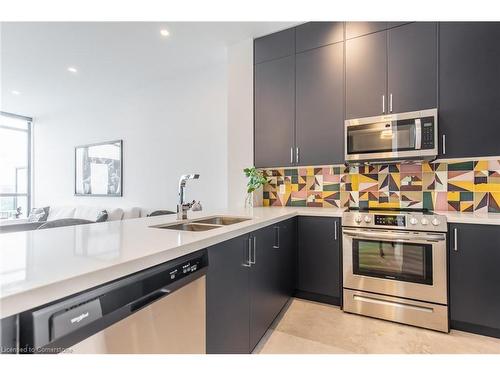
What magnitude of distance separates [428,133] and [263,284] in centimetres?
184

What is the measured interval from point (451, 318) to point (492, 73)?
1951mm

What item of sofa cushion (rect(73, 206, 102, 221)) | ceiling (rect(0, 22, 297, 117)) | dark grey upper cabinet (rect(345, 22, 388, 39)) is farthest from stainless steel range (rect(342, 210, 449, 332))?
sofa cushion (rect(73, 206, 102, 221))

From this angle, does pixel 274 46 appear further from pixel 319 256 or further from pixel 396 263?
pixel 396 263

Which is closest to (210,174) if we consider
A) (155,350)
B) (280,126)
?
(280,126)

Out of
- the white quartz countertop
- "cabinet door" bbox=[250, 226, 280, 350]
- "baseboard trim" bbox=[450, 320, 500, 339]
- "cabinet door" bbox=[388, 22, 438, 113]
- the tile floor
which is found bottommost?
the tile floor

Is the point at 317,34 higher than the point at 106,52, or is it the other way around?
the point at 106,52

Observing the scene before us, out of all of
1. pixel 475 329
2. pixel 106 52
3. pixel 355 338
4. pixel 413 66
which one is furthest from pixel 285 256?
pixel 106 52

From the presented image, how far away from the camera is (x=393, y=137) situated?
2248 millimetres

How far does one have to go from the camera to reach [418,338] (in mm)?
1873

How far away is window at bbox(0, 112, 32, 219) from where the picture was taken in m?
5.56

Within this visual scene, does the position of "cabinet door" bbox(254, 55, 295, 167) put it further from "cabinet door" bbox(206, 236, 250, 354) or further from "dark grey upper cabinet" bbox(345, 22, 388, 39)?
"cabinet door" bbox(206, 236, 250, 354)
